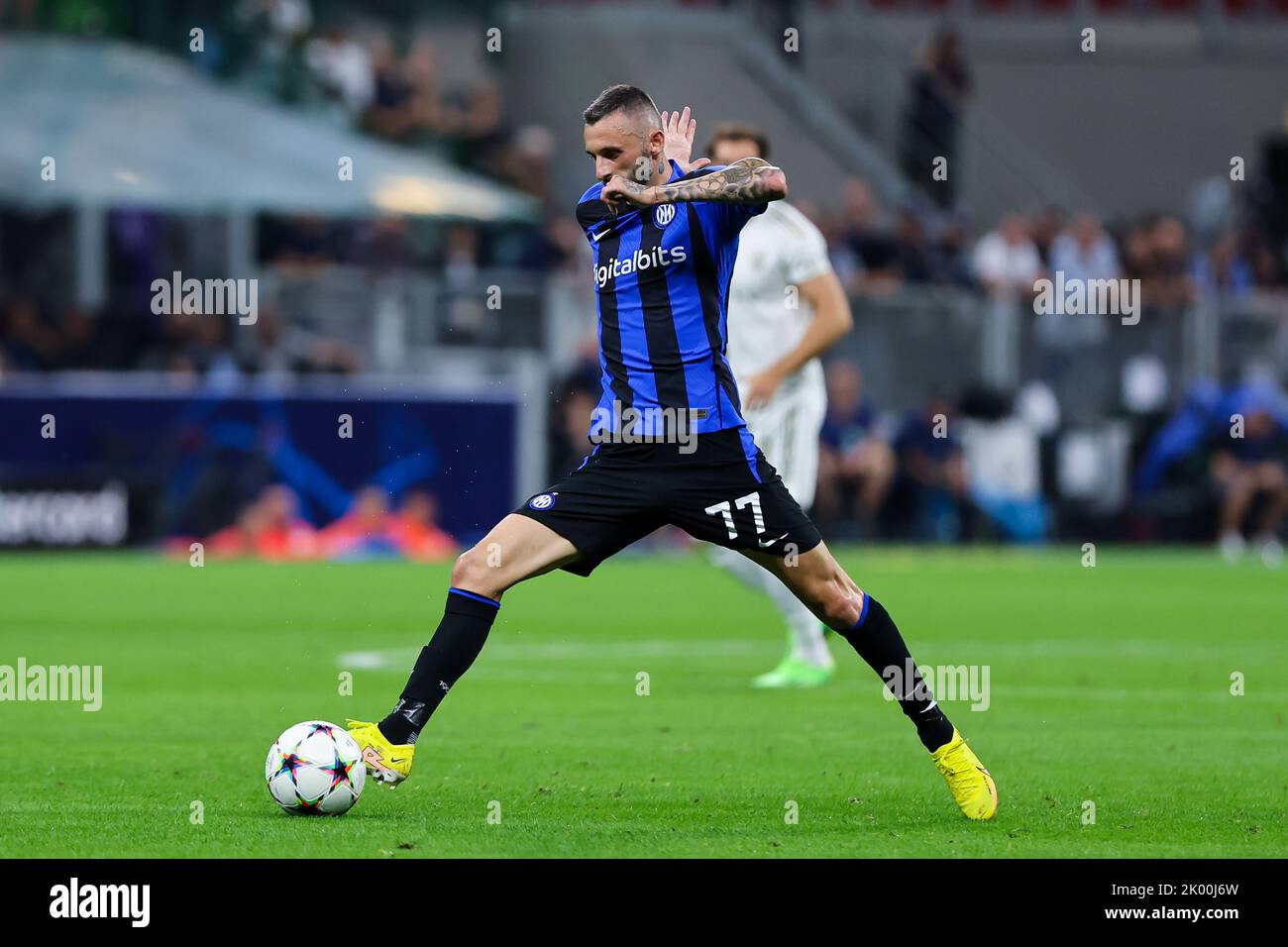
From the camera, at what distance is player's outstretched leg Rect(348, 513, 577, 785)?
735 centimetres

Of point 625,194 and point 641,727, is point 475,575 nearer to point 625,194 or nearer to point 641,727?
point 625,194

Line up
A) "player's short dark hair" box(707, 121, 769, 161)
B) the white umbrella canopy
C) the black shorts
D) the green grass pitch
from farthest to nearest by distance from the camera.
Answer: the white umbrella canopy → "player's short dark hair" box(707, 121, 769, 161) → the black shorts → the green grass pitch

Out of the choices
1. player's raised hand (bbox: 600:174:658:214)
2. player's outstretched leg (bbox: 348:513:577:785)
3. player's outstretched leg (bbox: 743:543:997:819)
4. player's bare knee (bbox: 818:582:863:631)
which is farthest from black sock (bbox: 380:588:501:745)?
player's raised hand (bbox: 600:174:658:214)

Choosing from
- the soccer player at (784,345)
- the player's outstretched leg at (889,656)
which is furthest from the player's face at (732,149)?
the player's outstretched leg at (889,656)

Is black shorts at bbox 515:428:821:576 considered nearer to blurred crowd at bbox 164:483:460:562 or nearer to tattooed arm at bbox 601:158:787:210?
tattooed arm at bbox 601:158:787:210

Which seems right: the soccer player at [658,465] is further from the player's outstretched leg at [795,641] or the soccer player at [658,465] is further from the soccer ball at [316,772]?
the player's outstretched leg at [795,641]

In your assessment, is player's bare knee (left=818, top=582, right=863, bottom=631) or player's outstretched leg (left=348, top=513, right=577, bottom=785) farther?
player's bare knee (left=818, top=582, right=863, bottom=631)

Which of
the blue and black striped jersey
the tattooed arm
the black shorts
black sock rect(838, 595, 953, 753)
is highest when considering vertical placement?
the tattooed arm

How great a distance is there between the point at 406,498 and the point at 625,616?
7371 mm

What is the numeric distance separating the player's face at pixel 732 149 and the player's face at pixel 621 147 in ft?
12.6

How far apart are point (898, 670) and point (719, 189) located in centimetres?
165

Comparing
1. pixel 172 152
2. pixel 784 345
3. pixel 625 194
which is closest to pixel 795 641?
pixel 784 345

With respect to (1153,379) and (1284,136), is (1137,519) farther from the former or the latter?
(1284,136)

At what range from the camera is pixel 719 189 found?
23.8 ft
